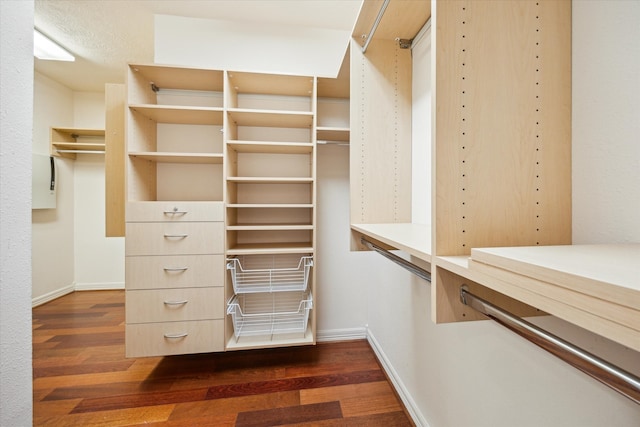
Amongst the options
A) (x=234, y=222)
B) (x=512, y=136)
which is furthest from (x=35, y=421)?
(x=512, y=136)

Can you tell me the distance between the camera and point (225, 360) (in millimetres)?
1968

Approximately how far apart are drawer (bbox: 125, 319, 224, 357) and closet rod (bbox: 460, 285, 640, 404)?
1.59 meters

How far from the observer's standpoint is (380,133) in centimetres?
133

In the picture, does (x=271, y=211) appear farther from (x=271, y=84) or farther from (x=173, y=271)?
(x=271, y=84)

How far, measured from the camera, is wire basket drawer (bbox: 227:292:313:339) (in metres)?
1.98

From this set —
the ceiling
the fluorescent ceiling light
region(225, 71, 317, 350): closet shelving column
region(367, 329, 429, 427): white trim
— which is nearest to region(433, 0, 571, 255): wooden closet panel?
region(367, 329, 429, 427): white trim

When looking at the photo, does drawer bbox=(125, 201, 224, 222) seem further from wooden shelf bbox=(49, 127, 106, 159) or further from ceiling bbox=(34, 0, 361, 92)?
wooden shelf bbox=(49, 127, 106, 159)

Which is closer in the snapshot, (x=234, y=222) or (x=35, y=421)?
(x=35, y=421)

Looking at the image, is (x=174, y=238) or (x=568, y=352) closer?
(x=568, y=352)

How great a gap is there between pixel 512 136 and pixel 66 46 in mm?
3670

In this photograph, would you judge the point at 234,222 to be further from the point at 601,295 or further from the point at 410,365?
the point at 601,295

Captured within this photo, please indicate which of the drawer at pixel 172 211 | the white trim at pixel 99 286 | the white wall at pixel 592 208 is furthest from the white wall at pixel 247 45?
the white trim at pixel 99 286

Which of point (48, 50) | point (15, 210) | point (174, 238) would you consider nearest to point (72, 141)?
point (48, 50)

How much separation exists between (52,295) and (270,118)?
139 inches
